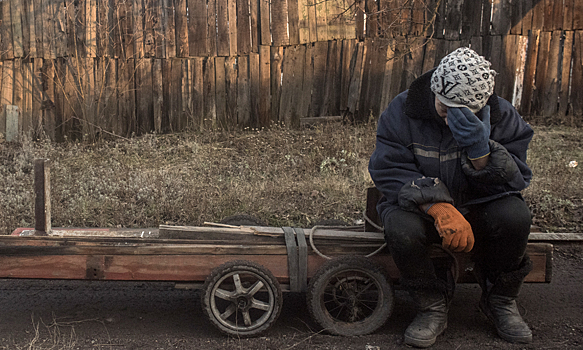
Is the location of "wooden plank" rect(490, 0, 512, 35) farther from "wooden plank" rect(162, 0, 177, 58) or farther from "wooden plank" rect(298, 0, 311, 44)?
"wooden plank" rect(162, 0, 177, 58)

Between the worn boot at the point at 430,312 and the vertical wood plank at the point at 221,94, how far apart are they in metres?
6.19

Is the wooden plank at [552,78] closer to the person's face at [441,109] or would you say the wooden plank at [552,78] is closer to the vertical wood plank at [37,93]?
the person's face at [441,109]

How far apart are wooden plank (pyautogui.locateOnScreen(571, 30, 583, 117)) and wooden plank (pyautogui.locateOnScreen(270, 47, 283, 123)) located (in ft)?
16.8

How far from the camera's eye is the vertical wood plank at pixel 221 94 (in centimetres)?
890

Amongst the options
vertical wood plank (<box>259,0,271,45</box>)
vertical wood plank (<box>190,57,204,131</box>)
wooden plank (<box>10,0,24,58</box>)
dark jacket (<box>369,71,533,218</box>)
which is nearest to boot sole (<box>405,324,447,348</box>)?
dark jacket (<box>369,71,533,218</box>)

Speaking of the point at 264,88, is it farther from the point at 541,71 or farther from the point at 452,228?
the point at 452,228

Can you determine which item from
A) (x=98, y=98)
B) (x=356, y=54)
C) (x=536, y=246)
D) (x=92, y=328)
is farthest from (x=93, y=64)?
(x=536, y=246)

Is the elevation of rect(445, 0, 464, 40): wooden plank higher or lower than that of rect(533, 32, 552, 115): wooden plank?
higher

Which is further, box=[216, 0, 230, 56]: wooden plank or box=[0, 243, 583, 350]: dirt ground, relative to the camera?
box=[216, 0, 230, 56]: wooden plank

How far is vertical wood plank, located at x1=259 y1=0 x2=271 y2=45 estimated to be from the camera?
8773 mm

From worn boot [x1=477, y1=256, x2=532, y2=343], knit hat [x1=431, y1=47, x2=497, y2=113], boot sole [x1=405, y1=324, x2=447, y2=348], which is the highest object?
knit hat [x1=431, y1=47, x2=497, y2=113]

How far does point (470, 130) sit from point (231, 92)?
6.46m

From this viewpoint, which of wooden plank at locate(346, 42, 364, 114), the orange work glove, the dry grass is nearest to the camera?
the orange work glove

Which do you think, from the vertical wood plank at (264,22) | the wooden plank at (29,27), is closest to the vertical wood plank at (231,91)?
the vertical wood plank at (264,22)
